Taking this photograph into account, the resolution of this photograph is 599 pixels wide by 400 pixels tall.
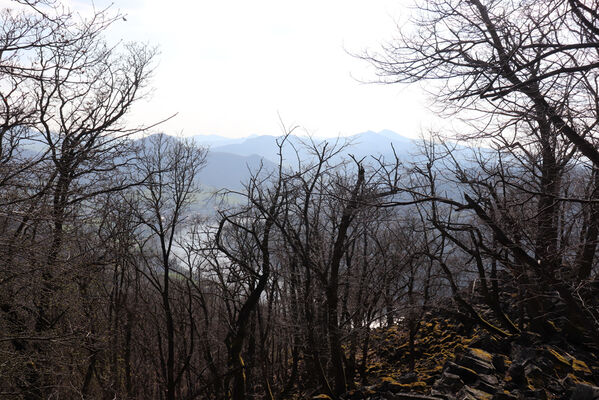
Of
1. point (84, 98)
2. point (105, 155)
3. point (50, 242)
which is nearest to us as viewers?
point (50, 242)

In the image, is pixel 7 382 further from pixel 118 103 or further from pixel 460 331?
pixel 460 331

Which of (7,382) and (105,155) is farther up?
(105,155)

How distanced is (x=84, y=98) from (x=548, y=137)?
11.1m

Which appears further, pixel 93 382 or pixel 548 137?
pixel 93 382

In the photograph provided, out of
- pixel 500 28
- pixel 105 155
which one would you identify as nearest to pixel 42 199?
pixel 105 155

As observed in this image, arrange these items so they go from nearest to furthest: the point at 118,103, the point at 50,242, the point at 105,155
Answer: the point at 50,242 < the point at 105,155 < the point at 118,103

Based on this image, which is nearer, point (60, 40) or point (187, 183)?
point (60, 40)

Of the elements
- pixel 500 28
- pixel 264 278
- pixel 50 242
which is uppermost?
pixel 500 28

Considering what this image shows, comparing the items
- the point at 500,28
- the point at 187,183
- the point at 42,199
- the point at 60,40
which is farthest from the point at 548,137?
the point at 187,183

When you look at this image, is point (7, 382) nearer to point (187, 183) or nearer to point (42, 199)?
point (42, 199)

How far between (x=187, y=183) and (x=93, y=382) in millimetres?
8380


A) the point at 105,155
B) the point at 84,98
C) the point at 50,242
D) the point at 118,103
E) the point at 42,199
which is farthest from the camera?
the point at 118,103

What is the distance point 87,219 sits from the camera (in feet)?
22.1

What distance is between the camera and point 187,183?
56.0ft
